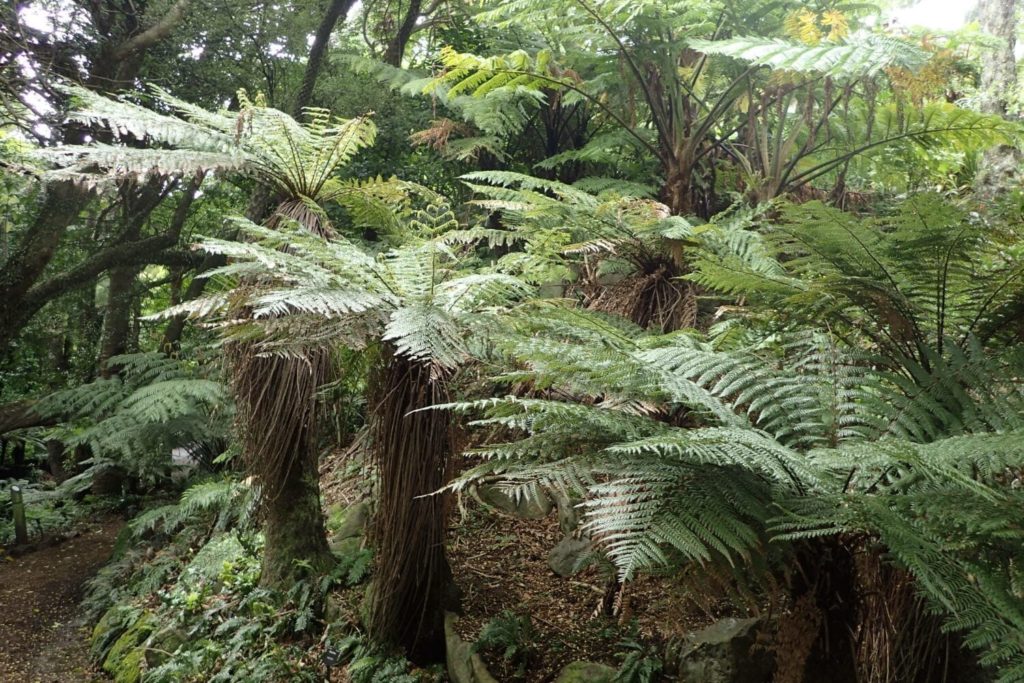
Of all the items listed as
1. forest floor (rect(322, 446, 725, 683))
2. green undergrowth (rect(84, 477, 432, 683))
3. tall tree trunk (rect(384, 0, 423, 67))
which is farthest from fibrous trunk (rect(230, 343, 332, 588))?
tall tree trunk (rect(384, 0, 423, 67))

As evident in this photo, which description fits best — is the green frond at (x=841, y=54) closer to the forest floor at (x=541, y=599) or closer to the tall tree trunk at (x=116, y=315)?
the forest floor at (x=541, y=599)

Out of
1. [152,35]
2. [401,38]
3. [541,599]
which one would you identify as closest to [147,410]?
[152,35]

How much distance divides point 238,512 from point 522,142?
350cm

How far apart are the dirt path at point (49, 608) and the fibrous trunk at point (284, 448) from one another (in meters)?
1.69

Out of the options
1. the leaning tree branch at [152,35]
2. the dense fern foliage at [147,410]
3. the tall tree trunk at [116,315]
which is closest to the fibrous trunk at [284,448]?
the dense fern foliage at [147,410]

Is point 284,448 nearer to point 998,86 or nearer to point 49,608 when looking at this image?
point 49,608

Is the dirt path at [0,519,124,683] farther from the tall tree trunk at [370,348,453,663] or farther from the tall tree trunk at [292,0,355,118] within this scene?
the tall tree trunk at [292,0,355,118]

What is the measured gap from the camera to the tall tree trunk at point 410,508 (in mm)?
2334

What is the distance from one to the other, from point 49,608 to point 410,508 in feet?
13.6

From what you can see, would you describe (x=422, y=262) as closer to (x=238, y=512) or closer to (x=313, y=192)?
(x=313, y=192)

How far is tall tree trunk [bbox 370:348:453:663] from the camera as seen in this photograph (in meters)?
2.33

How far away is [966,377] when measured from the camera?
1.47 metres

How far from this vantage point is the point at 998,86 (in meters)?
5.36

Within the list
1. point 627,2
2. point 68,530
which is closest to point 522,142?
point 627,2
